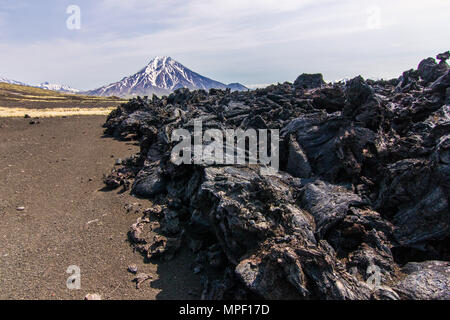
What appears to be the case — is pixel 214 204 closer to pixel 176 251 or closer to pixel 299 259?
pixel 176 251

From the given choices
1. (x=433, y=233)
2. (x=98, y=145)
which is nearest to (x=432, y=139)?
(x=433, y=233)

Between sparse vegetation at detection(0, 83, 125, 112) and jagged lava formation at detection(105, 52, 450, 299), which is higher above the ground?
sparse vegetation at detection(0, 83, 125, 112)

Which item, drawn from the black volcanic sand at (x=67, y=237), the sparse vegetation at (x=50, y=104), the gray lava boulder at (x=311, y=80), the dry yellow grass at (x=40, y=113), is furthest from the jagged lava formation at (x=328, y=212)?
the sparse vegetation at (x=50, y=104)

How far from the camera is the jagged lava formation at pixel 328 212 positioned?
19.5 ft

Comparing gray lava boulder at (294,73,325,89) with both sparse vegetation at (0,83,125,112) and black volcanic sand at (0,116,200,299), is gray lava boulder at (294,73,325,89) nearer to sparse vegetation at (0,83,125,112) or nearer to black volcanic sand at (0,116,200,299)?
black volcanic sand at (0,116,200,299)

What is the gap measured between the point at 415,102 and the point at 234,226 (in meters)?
14.5

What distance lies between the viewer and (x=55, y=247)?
9.50 meters

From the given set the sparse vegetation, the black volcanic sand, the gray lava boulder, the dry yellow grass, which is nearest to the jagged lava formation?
the black volcanic sand

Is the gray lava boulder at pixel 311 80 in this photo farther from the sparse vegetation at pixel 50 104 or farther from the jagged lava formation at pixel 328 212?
the sparse vegetation at pixel 50 104

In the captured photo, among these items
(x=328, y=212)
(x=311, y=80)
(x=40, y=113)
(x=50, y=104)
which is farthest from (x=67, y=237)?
(x=50, y=104)

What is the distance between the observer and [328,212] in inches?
322

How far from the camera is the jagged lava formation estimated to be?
5.95 m

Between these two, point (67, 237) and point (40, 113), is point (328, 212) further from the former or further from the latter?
point (40, 113)

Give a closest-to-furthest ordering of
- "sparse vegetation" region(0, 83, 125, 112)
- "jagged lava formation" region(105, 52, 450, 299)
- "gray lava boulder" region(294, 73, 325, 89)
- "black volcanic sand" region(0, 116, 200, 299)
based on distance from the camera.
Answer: "jagged lava formation" region(105, 52, 450, 299)
"black volcanic sand" region(0, 116, 200, 299)
"gray lava boulder" region(294, 73, 325, 89)
"sparse vegetation" region(0, 83, 125, 112)
